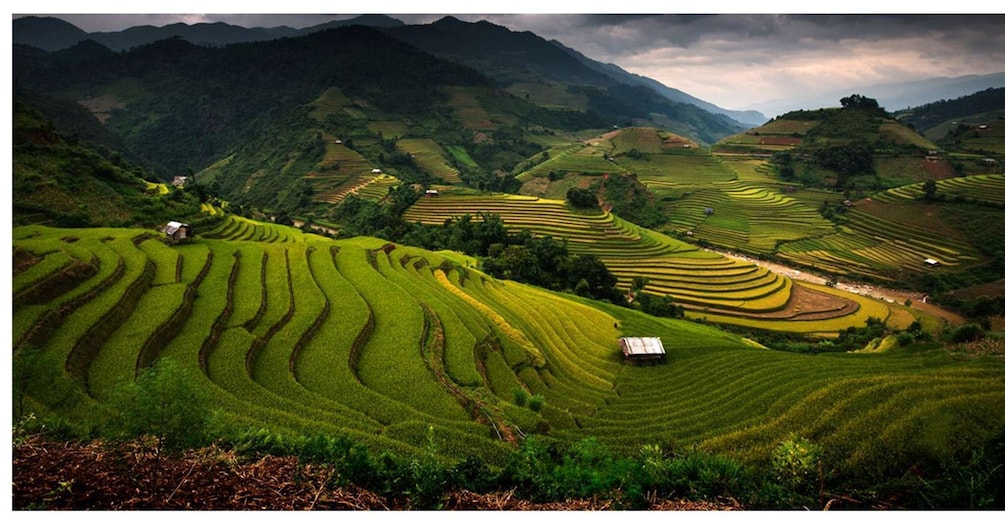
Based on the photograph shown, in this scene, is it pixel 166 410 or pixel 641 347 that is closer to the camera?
pixel 166 410

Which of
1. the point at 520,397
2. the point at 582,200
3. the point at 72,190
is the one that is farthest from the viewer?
the point at 582,200

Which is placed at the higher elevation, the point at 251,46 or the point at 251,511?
the point at 251,46

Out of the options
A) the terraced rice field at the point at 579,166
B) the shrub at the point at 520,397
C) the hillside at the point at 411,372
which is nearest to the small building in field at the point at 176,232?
the hillside at the point at 411,372

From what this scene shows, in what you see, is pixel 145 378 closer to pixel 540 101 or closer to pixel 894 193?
pixel 894 193

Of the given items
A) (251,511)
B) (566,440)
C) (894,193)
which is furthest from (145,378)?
(894,193)

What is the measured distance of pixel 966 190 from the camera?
122ft

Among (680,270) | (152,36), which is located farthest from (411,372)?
(152,36)

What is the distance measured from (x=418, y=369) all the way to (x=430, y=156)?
200 feet

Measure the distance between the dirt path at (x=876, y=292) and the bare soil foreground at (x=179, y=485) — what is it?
31.6 m

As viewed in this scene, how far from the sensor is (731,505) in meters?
4.22

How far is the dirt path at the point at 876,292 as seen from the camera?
24889 mm

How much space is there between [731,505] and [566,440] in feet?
10.3

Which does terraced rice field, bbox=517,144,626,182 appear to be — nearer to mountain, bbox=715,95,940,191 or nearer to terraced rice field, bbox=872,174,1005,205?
mountain, bbox=715,95,940,191

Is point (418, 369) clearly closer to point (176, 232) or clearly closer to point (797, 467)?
point (797, 467)
